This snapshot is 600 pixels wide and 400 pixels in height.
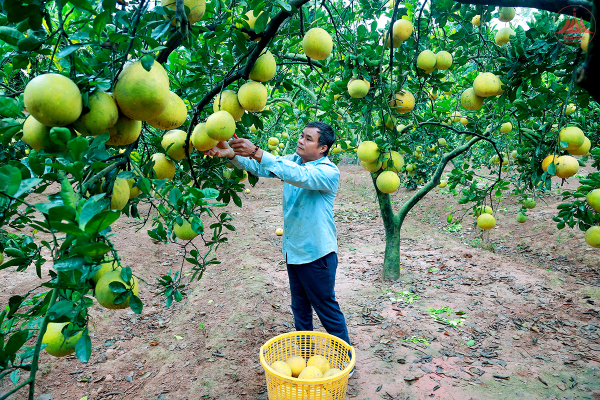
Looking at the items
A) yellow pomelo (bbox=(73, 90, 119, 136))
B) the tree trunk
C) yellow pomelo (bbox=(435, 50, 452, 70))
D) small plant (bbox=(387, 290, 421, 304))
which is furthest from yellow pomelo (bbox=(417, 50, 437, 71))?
small plant (bbox=(387, 290, 421, 304))

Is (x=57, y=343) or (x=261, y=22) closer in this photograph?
(x=57, y=343)

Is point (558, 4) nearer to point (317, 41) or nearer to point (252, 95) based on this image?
point (317, 41)

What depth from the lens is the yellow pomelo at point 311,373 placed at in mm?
2268

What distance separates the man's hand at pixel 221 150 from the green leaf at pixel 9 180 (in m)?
1.18

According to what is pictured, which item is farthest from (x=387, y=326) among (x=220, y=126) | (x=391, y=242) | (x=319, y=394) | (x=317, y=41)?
(x=220, y=126)

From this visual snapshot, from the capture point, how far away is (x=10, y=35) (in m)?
1.09

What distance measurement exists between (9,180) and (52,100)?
23 cm

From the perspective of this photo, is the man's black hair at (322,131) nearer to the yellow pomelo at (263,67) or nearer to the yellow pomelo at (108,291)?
the yellow pomelo at (263,67)

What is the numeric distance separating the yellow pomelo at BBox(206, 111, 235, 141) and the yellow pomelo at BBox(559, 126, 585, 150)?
2.15m

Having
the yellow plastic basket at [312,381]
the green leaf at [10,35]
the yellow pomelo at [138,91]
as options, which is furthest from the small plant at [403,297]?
the green leaf at [10,35]

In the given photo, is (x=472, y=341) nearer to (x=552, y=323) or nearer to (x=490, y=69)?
(x=552, y=323)

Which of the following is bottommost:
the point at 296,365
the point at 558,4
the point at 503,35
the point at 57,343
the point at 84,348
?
the point at 296,365

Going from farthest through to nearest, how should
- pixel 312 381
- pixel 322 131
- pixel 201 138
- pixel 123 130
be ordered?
pixel 322 131
pixel 312 381
pixel 201 138
pixel 123 130

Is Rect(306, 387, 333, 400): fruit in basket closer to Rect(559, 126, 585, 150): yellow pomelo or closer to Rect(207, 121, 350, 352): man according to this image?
Rect(207, 121, 350, 352): man
